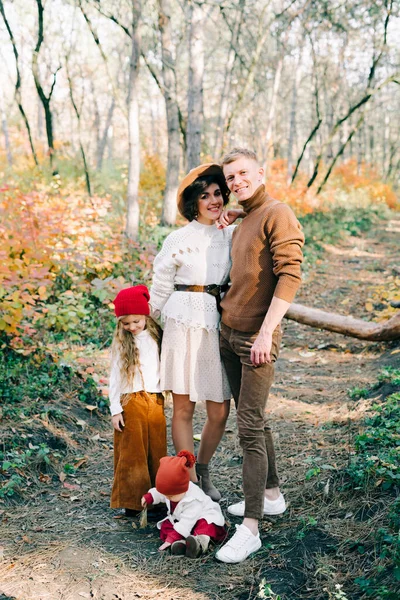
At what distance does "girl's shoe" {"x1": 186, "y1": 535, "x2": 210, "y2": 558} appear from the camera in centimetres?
297

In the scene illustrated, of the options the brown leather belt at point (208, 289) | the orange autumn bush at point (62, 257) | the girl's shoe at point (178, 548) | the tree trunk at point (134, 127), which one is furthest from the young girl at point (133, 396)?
the tree trunk at point (134, 127)

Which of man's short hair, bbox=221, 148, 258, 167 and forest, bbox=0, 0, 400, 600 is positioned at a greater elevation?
man's short hair, bbox=221, 148, 258, 167

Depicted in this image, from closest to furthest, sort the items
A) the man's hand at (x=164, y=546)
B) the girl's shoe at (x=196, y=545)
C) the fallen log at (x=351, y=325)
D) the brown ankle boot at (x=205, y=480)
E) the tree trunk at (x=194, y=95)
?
1. the girl's shoe at (x=196, y=545)
2. the man's hand at (x=164, y=546)
3. the brown ankle boot at (x=205, y=480)
4. the fallen log at (x=351, y=325)
5. the tree trunk at (x=194, y=95)

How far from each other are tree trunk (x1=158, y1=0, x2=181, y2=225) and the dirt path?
258 inches

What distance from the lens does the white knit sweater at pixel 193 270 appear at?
132 inches

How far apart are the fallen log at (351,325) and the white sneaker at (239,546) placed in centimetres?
391

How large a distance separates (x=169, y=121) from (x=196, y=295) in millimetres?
8411

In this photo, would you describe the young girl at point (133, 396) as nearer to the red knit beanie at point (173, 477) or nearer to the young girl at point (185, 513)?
the young girl at point (185, 513)

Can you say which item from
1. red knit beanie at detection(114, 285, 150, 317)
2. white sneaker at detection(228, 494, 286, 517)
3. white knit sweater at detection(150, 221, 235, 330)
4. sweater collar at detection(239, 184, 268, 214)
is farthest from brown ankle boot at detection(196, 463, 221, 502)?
sweater collar at detection(239, 184, 268, 214)

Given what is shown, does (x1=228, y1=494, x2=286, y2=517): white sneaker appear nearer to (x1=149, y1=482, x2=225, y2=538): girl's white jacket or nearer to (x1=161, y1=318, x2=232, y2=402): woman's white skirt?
(x1=149, y1=482, x2=225, y2=538): girl's white jacket

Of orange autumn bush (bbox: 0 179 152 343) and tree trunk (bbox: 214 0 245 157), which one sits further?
tree trunk (bbox: 214 0 245 157)

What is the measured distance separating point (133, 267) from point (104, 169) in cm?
1551

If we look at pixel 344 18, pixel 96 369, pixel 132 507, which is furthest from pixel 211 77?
pixel 132 507

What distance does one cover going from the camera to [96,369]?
18.5 ft
